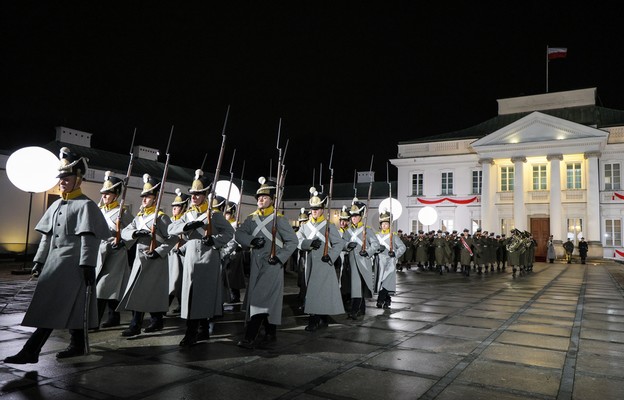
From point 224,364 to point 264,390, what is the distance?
1.01m

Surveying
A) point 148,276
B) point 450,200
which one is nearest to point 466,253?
point 148,276

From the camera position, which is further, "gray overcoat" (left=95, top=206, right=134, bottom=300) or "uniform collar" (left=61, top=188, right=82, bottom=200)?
"gray overcoat" (left=95, top=206, right=134, bottom=300)

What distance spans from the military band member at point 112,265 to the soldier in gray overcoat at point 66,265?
1.53 metres

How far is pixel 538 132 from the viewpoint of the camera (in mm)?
36188

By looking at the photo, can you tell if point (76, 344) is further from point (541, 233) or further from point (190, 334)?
point (541, 233)

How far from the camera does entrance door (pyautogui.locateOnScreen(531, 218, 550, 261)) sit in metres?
36.3

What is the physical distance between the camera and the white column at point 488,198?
122 feet

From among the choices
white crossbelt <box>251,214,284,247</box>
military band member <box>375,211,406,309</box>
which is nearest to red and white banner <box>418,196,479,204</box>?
military band member <box>375,211,406,309</box>

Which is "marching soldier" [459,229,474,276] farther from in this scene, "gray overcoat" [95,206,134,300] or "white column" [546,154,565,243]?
"gray overcoat" [95,206,134,300]

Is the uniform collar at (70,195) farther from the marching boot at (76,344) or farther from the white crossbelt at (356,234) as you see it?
the white crossbelt at (356,234)

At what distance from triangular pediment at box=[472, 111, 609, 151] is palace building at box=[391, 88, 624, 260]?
2.8 inches

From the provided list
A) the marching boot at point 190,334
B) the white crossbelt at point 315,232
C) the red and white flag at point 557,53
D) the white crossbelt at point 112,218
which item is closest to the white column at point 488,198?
the red and white flag at point 557,53

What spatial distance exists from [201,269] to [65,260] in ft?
5.43

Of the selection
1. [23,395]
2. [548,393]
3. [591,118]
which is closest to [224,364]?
[23,395]
